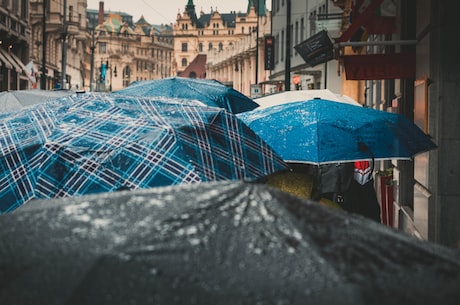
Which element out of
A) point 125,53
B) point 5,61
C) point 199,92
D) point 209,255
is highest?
point 125,53

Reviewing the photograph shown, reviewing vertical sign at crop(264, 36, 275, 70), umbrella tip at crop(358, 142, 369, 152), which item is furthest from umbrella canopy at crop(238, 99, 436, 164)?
vertical sign at crop(264, 36, 275, 70)

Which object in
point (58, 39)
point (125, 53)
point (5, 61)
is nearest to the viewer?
point (5, 61)

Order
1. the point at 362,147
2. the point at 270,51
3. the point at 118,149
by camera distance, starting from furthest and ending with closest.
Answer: the point at 270,51, the point at 362,147, the point at 118,149

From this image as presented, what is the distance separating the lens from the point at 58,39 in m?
61.5

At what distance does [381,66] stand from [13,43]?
38.1m

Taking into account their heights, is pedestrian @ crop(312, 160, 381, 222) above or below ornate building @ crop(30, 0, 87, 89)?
below

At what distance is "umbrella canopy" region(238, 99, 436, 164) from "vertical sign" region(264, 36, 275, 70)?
40.1 metres

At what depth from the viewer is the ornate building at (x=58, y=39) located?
2094 inches

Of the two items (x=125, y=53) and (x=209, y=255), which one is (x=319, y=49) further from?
(x=125, y=53)

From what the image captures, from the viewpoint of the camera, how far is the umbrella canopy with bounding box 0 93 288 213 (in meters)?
4.52

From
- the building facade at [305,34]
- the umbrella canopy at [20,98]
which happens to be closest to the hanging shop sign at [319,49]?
the building facade at [305,34]

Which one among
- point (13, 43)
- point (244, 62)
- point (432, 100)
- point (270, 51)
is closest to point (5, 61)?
point (13, 43)

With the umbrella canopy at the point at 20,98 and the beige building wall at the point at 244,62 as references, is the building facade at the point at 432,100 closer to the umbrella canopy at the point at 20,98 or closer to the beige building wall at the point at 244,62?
the umbrella canopy at the point at 20,98

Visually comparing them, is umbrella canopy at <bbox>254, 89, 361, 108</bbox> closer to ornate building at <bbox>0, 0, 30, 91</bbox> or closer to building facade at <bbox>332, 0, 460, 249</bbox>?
building facade at <bbox>332, 0, 460, 249</bbox>
